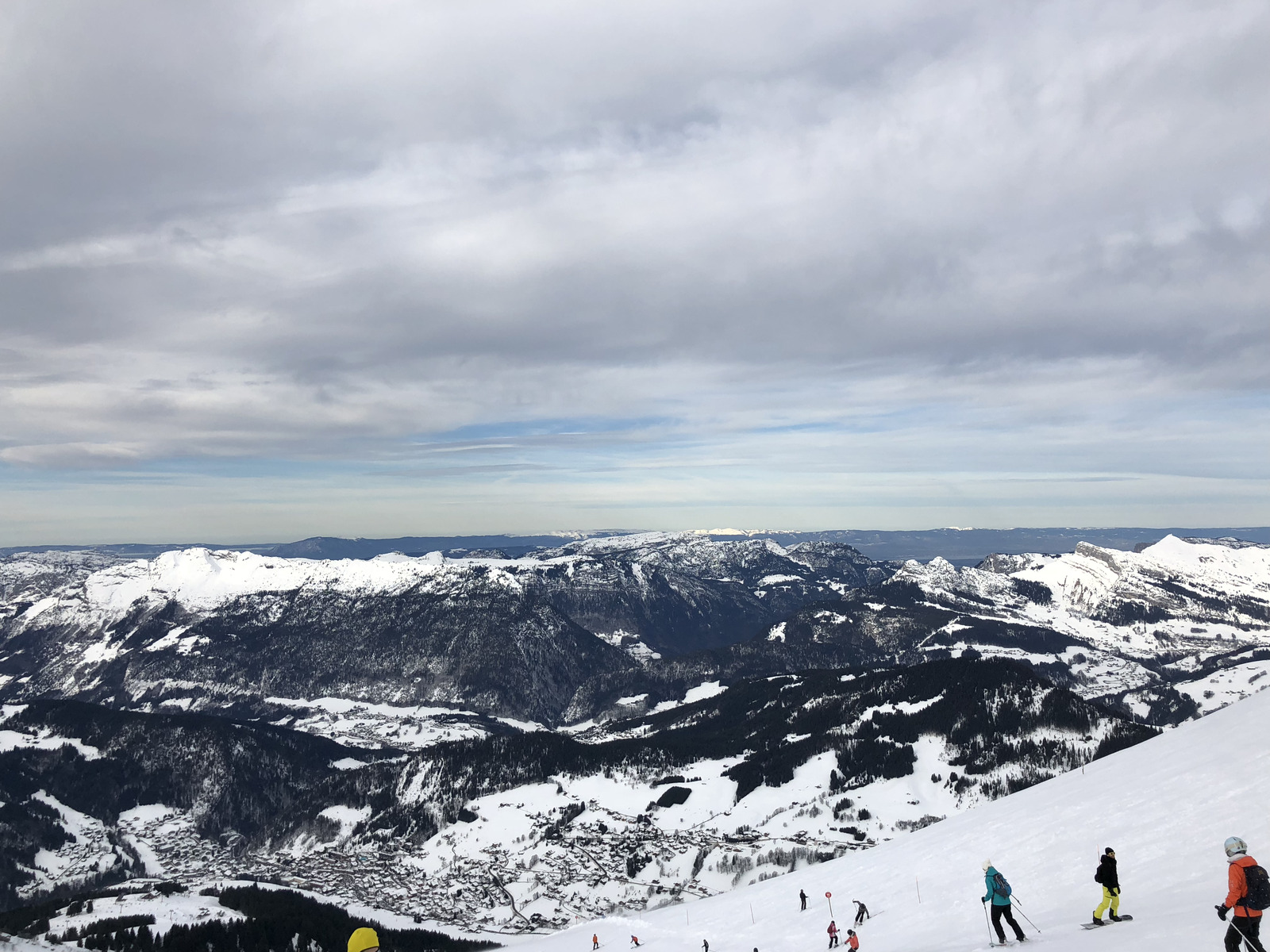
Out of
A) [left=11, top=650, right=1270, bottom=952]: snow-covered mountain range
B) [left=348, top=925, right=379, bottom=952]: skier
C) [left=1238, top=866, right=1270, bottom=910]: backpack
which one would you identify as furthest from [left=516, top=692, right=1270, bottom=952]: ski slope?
[left=348, top=925, right=379, bottom=952]: skier

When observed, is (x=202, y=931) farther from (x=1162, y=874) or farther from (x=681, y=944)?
(x=1162, y=874)

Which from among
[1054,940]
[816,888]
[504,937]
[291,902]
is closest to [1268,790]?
[1054,940]

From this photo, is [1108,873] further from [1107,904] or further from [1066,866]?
[1066,866]

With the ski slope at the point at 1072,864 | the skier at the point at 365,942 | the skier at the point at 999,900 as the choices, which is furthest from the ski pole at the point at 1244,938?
the skier at the point at 365,942

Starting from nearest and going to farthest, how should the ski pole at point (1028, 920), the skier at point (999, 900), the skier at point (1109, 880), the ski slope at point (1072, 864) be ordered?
1. the skier at point (1109, 880)
2. the skier at point (999, 900)
3. the ski slope at point (1072, 864)
4. the ski pole at point (1028, 920)

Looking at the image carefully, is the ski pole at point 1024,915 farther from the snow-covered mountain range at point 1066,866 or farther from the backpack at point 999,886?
the backpack at point 999,886
